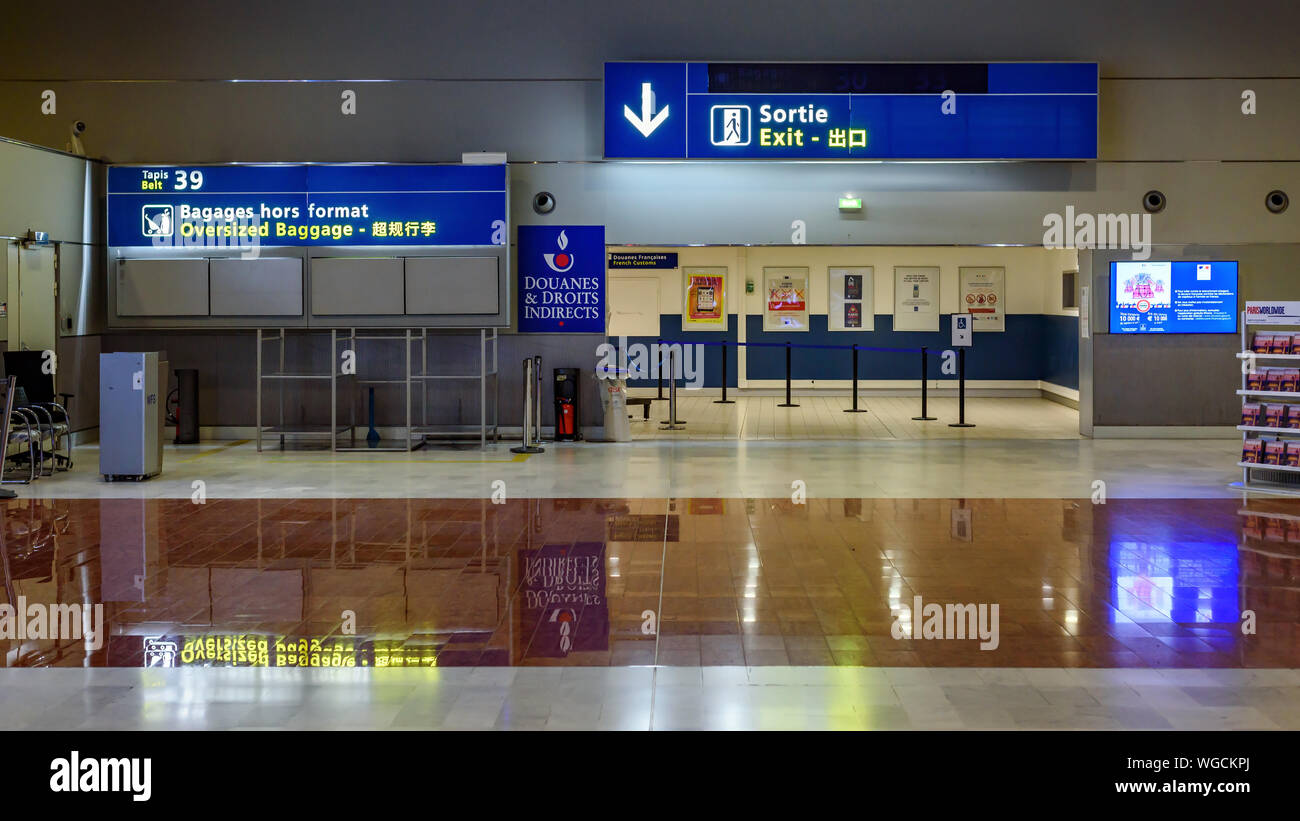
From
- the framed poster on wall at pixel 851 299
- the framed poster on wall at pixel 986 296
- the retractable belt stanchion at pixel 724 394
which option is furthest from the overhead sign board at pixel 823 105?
the framed poster on wall at pixel 851 299

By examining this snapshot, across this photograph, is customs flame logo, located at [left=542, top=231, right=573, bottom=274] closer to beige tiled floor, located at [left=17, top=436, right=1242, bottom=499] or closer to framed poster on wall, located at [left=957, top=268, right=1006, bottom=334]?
beige tiled floor, located at [left=17, top=436, right=1242, bottom=499]

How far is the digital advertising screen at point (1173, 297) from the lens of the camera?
14.5 metres

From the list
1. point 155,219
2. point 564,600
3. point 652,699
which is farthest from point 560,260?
point 652,699

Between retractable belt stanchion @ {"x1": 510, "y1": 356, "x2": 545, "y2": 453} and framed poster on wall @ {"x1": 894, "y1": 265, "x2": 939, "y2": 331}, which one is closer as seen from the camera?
retractable belt stanchion @ {"x1": 510, "y1": 356, "x2": 545, "y2": 453}

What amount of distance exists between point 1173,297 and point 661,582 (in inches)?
376

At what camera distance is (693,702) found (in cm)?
516

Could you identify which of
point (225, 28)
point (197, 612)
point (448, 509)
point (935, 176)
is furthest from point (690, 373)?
point (197, 612)

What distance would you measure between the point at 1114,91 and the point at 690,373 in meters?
9.49

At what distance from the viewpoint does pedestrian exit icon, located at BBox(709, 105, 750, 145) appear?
13.9m

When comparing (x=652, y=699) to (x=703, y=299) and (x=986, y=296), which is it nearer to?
(x=703, y=299)

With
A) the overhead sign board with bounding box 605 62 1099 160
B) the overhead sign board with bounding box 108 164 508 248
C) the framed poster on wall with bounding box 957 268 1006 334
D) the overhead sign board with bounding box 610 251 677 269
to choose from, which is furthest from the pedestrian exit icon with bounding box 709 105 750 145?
the framed poster on wall with bounding box 957 268 1006 334

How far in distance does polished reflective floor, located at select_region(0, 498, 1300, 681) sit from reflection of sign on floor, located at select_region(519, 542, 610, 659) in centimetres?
2

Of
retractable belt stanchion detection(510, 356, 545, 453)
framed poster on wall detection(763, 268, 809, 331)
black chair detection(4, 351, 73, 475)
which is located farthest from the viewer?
framed poster on wall detection(763, 268, 809, 331)

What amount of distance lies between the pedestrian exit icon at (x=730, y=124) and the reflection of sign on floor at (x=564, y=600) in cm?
661
